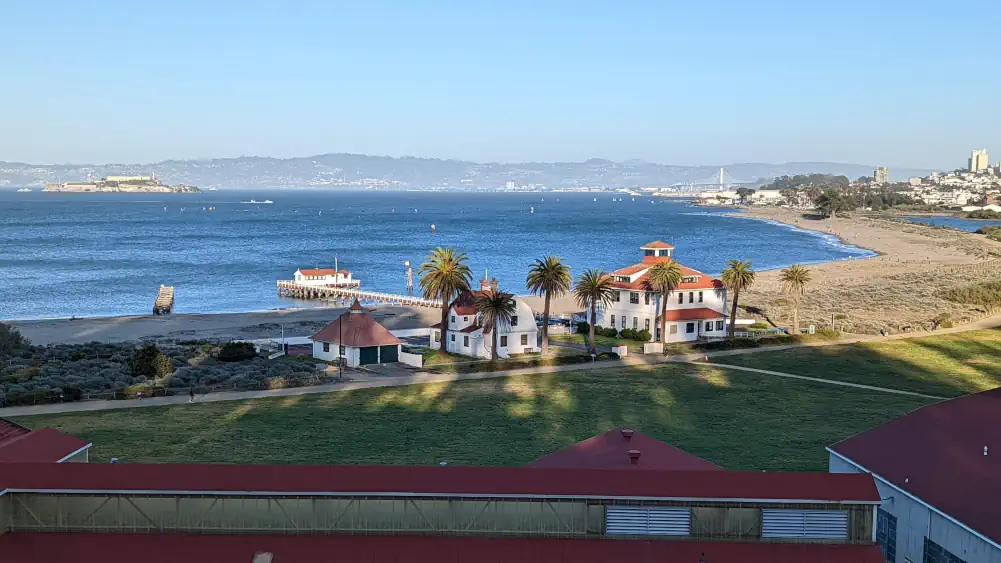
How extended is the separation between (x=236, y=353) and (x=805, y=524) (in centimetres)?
4244

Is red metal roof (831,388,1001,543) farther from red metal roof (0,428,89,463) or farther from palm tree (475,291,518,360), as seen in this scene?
palm tree (475,291,518,360)

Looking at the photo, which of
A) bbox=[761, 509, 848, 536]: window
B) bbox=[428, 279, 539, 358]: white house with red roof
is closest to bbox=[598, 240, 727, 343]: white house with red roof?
bbox=[428, 279, 539, 358]: white house with red roof

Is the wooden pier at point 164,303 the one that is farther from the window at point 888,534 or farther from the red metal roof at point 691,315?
the window at point 888,534

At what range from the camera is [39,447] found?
2333 cm

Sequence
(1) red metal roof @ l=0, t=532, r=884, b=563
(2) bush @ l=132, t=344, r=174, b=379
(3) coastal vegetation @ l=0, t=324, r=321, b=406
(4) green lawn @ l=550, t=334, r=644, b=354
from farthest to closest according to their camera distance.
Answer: (4) green lawn @ l=550, t=334, r=644, b=354, (2) bush @ l=132, t=344, r=174, b=379, (3) coastal vegetation @ l=0, t=324, r=321, b=406, (1) red metal roof @ l=0, t=532, r=884, b=563

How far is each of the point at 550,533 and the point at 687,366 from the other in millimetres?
37675

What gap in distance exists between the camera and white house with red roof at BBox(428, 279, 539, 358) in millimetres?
59562

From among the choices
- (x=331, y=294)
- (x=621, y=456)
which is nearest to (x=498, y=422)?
(x=621, y=456)

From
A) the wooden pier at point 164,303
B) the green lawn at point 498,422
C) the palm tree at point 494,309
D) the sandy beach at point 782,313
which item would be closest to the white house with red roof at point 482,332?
the palm tree at point 494,309

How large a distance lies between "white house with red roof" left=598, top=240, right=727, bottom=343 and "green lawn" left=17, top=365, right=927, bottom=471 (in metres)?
13.9

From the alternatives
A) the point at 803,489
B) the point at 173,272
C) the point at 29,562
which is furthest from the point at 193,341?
the point at 173,272

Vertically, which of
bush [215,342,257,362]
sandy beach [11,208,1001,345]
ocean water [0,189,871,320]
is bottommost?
ocean water [0,189,871,320]

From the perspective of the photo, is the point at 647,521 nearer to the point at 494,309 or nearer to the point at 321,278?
the point at 494,309

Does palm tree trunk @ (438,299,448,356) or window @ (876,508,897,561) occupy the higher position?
window @ (876,508,897,561)
